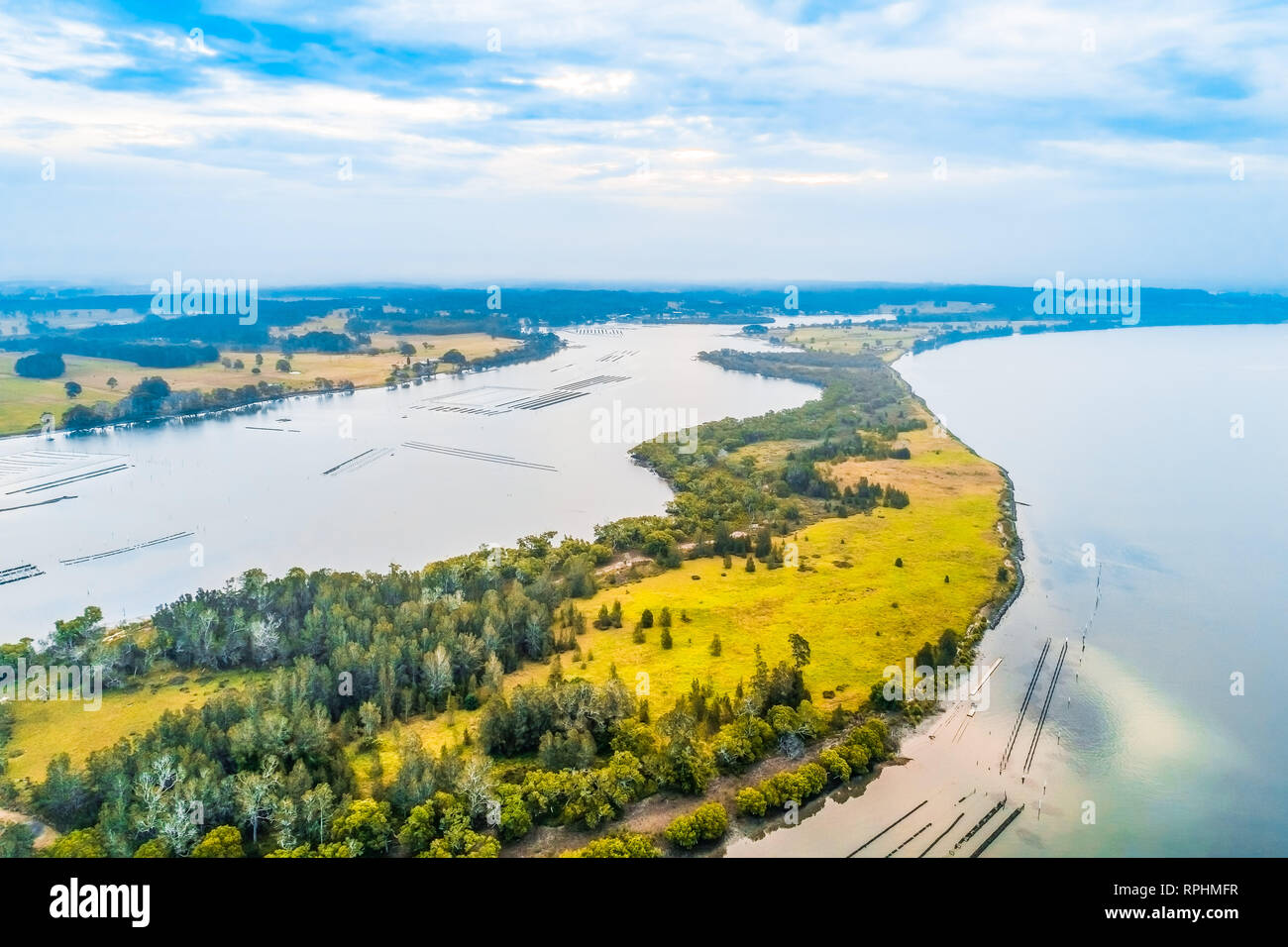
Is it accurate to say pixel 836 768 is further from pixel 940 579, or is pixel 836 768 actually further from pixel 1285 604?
pixel 1285 604

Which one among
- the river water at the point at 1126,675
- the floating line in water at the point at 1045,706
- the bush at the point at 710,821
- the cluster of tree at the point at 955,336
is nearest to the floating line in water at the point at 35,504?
the bush at the point at 710,821

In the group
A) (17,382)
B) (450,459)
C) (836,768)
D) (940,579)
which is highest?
(17,382)

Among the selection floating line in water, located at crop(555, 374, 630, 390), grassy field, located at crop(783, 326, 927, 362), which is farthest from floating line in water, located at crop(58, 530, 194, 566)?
grassy field, located at crop(783, 326, 927, 362)

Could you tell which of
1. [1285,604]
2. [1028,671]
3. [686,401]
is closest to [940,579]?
[1028,671]

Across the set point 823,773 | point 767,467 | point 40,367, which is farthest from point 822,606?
point 40,367

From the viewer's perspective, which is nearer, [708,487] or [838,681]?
[838,681]

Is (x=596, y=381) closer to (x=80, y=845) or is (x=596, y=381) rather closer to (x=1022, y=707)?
(x=1022, y=707)
